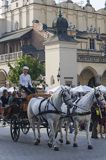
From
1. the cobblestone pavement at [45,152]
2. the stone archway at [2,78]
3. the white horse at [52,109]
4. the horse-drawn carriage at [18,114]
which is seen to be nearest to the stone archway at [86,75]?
the stone archway at [2,78]

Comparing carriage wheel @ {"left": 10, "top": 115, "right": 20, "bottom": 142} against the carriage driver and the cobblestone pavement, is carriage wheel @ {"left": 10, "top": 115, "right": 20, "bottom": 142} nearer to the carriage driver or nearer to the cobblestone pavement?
the cobblestone pavement

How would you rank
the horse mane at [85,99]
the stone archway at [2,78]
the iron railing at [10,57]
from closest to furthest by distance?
1. the horse mane at [85,99]
2. the iron railing at [10,57]
3. the stone archway at [2,78]

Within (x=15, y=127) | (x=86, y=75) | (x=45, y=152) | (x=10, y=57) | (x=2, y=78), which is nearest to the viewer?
(x=45, y=152)

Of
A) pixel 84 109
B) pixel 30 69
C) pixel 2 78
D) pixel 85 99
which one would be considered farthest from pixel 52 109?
pixel 2 78

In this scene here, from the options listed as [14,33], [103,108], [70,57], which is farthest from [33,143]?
[14,33]

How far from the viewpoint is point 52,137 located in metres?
13.6

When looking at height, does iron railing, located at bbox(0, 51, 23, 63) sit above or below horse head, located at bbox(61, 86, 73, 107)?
above

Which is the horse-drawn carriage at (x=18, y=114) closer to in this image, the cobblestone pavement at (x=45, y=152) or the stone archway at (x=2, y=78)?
the cobblestone pavement at (x=45, y=152)

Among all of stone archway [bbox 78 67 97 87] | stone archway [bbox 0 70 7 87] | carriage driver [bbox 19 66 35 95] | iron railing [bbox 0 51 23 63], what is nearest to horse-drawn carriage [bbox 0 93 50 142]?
carriage driver [bbox 19 66 35 95]

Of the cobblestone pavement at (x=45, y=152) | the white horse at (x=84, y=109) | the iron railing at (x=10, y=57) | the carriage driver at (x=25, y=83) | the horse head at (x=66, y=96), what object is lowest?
the cobblestone pavement at (x=45, y=152)

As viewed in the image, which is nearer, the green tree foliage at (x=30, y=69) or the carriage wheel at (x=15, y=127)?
the carriage wheel at (x=15, y=127)

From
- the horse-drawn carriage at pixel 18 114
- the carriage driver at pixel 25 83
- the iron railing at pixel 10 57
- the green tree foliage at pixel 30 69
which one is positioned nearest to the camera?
the horse-drawn carriage at pixel 18 114

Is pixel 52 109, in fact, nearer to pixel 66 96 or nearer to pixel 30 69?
pixel 66 96

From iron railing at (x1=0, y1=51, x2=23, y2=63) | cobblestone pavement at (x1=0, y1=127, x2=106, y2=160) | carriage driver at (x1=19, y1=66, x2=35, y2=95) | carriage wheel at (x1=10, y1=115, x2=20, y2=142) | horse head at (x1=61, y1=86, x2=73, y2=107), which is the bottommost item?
cobblestone pavement at (x1=0, y1=127, x2=106, y2=160)
